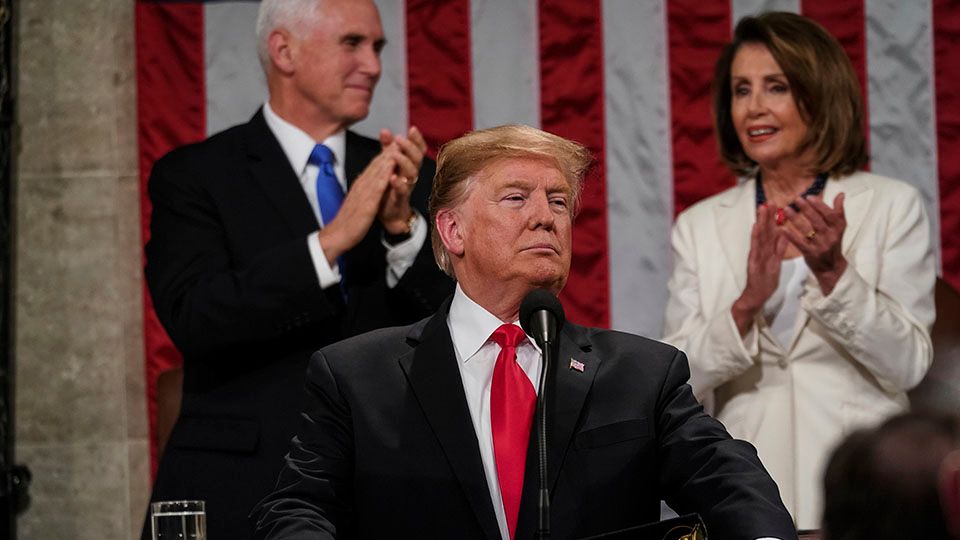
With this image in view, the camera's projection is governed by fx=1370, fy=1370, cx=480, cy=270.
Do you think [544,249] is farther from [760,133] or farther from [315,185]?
[760,133]

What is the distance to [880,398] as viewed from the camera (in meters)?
3.42

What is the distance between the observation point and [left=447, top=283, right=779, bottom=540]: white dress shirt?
2297 millimetres

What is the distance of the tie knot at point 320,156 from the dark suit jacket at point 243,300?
6 centimetres

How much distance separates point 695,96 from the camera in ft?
14.0

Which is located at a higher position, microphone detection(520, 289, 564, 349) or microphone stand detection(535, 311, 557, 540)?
microphone detection(520, 289, 564, 349)

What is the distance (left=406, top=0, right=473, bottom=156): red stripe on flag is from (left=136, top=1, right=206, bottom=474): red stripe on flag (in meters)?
0.67

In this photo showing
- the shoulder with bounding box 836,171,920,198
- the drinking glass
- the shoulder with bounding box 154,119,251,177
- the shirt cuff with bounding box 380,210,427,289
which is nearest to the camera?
the drinking glass

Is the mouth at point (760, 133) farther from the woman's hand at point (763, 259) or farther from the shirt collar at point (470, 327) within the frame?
the shirt collar at point (470, 327)

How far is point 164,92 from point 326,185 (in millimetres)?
1212

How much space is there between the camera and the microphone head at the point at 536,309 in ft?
6.55

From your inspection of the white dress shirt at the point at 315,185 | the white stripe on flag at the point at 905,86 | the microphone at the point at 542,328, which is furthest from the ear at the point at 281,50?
the white stripe on flag at the point at 905,86

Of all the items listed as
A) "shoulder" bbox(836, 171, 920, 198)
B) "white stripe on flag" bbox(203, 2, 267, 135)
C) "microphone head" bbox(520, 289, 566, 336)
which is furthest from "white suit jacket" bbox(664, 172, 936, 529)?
"white stripe on flag" bbox(203, 2, 267, 135)

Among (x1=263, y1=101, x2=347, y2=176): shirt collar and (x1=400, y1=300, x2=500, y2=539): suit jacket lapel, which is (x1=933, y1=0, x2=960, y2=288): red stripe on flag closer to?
(x1=263, y1=101, x2=347, y2=176): shirt collar

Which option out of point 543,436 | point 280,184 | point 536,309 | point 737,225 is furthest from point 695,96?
point 543,436
